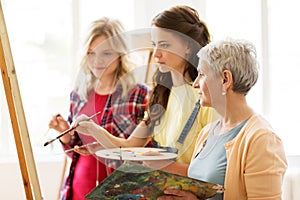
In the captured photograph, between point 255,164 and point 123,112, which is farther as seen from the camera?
point 123,112

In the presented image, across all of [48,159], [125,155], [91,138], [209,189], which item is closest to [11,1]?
[48,159]

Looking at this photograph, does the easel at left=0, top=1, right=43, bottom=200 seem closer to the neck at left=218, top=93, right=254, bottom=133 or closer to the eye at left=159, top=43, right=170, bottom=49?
the eye at left=159, top=43, right=170, bottom=49

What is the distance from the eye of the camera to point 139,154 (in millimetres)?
1985

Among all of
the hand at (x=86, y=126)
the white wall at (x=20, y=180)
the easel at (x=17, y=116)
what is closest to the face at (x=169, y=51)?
the hand at (x=86, y=126)

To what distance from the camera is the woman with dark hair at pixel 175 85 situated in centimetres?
204

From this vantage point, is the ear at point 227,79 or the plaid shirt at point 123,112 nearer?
the ear at point 227,79

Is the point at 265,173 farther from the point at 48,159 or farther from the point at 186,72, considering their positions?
the point at 48,159

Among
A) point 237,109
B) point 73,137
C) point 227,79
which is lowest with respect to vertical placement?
point 73,137

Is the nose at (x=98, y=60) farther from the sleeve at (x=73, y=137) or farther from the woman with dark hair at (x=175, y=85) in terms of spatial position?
the sleeve at (x=73, y=137)

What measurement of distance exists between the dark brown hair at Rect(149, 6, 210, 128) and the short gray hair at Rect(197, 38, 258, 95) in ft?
A: 0.37

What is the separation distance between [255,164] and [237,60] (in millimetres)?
335

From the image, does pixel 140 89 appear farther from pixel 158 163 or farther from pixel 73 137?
pixel 73 137

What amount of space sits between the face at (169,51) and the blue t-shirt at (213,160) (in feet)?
0.85

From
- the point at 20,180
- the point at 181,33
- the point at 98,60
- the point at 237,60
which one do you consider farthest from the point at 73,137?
the point at 20,180
